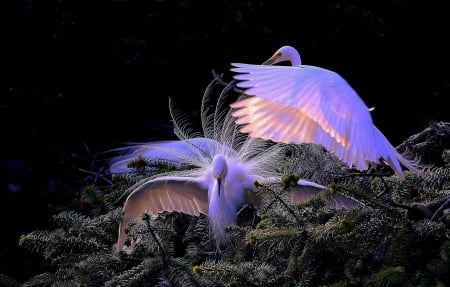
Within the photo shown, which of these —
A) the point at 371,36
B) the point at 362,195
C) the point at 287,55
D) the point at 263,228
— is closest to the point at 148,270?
the point at 263,228

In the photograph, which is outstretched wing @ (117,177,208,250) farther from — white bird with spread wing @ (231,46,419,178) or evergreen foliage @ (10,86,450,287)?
white bird with spread wing @ (231,46,419,178)

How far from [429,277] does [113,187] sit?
4.53ft

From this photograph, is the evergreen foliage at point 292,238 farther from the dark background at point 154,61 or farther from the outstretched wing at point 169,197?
the dark background at point 154,61

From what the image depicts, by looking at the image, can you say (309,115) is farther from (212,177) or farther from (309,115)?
(212,177)

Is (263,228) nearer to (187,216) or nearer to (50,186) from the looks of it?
(187,216)

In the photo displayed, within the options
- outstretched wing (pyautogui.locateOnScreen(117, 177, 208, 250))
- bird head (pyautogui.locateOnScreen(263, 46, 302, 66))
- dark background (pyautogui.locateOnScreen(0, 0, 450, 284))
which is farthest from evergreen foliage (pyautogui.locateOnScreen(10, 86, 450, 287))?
dark background (pyautogui.locateOnScreen(0, 0, 450, 284))

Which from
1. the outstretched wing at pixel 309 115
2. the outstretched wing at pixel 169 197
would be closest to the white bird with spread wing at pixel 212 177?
the outstretched wing at pixel 169 197

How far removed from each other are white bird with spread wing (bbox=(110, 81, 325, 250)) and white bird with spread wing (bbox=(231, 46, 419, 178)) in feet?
0.98

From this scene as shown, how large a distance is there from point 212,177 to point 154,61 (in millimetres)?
1478

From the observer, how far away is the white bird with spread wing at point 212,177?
2.44m

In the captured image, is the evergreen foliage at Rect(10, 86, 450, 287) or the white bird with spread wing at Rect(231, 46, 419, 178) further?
the white bird with spread wing at Rect(231, 46, 419, 178)

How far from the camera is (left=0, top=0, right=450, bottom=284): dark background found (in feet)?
12.2

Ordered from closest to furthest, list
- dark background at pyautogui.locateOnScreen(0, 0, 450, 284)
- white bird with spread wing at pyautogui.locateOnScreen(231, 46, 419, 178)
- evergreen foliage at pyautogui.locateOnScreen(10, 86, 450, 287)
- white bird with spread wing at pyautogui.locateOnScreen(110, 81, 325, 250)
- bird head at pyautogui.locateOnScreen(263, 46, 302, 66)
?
evergreen foliage at pyautogui.locateOnScreen(10, 86, 450, 287) < white bird with spread wing at pyautogui.locateOnScreen(231, 46, 419, 178) < white bird with spread wing at pyautogui.locateOnScreen(110, 81, 325, 250) < bird head at pyautogui.locateOnScreen(263, 46, 302, 66) < dark background at pyautogui.locateOnScreen(0, 0, 450, 284)

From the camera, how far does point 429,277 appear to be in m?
1.64
